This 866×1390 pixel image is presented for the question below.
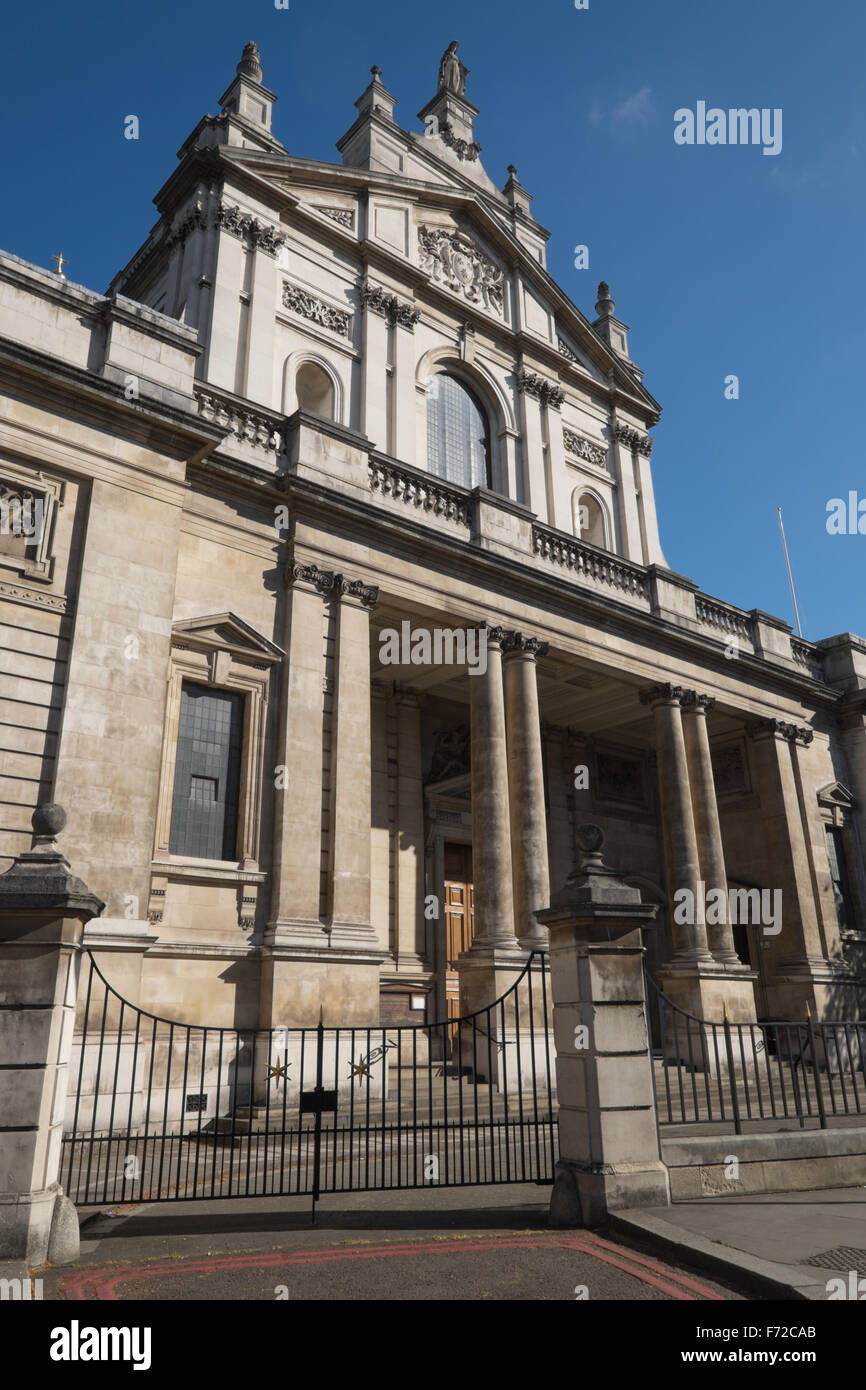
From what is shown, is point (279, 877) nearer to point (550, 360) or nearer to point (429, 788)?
point (429, 788)

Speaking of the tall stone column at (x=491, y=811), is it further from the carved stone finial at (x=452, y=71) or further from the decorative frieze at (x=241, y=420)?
the carved stone finial at (x=452, y=71)

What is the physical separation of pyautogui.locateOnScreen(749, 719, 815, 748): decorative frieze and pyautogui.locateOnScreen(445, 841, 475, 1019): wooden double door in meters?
8.44

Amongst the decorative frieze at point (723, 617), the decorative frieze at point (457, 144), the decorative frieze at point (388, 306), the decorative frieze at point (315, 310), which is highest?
the decorative frieze at point (457, 144)

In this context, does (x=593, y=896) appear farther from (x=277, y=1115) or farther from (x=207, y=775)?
(x=207, y=775)

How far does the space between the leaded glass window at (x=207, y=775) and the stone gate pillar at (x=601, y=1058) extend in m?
6.82

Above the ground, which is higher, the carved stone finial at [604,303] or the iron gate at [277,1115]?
the carved stone finial at [604,303]

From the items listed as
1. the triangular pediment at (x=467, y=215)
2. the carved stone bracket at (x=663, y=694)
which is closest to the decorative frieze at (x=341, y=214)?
the triangular pediment at (x=467, y=215)

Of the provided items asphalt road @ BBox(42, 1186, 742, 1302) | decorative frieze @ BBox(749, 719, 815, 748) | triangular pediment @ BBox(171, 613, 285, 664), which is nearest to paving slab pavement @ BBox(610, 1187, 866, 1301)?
asphalt road @ BBox(42, 1186, 742, 1302)

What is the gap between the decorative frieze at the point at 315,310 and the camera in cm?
2031

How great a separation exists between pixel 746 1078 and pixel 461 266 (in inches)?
844

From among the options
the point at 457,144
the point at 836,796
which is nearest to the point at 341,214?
the point at 457,144

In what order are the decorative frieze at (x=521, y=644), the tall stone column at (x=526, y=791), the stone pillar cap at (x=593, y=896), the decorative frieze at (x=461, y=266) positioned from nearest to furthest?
the stone pillar cap at (x=593, y=896)
the tall stone column at (x=526, y=791)
the decorative frieze at (x=521, y=644)
the decorative frieze at (x=461, y=266)

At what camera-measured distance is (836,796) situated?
24344 mm
